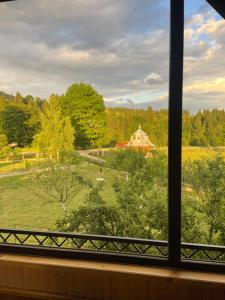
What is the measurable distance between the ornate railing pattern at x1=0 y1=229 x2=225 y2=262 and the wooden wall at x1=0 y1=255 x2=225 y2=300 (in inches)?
4.1

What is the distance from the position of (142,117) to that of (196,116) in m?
0.32

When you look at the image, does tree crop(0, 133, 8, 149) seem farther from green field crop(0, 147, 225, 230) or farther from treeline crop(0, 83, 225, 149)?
green field crop(0, 147, 225, 230)

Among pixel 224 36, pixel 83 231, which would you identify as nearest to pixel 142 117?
pixel 224 36

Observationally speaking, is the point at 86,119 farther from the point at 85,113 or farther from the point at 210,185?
the point at 210,185

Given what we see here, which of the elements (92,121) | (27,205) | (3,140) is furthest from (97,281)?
(3,140)

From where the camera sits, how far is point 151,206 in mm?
1898

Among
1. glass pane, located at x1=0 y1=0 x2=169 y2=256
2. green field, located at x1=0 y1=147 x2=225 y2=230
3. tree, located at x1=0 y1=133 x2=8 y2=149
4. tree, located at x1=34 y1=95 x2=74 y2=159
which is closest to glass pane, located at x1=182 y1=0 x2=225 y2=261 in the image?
glass pane, located at x1=0 y1=0 x2=169 y2=256

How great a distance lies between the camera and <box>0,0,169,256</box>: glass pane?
71.1 inches

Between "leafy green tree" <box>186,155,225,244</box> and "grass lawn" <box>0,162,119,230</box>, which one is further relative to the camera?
"grass lawn" <box>0,162,119,230</box>

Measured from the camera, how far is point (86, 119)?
194 cm

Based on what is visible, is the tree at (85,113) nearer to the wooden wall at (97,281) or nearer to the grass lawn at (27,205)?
the grass lawn at (27,205)

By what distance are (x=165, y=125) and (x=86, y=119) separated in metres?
0.50

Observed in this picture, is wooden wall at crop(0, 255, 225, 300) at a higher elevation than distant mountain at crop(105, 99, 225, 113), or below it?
below

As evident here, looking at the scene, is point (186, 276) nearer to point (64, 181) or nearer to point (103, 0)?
point (64, 181)
